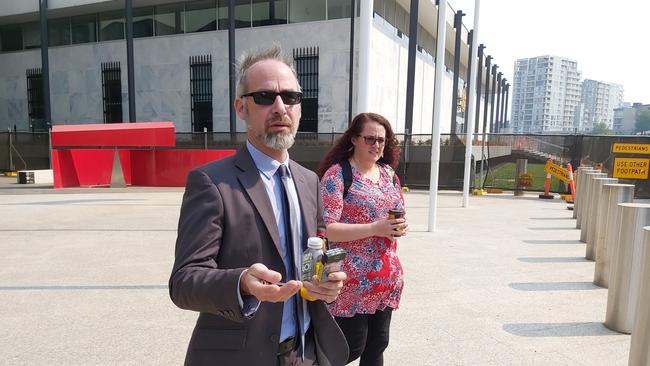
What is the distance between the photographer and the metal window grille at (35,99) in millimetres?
33250

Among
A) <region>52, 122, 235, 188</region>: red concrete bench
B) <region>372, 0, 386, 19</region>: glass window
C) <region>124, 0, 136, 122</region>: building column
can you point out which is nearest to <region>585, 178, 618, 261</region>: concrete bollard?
<region>52, 122, 235, 188</region>: red concrete bench

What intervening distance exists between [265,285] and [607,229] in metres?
6.07

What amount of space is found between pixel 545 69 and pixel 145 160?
18026 cm

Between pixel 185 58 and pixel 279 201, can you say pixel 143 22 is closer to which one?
pixel 185 58

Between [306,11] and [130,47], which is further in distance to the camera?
[306,11]

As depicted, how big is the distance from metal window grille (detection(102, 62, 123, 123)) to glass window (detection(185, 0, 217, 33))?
6.36m

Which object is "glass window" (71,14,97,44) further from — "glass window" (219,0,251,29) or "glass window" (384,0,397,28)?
"glass window" (384,0,397,28)

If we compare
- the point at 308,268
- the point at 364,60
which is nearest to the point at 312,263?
the point at 308,268

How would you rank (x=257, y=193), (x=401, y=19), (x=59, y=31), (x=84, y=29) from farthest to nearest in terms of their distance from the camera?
(x=59, y=31), (x=84, y=29), (x=401, y=19), (x=257, y=193)

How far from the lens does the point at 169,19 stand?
28422 mm

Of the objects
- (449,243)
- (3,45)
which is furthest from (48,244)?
(3,45)

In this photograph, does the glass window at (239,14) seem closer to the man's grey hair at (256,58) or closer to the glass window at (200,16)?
the glass window at (200,16)

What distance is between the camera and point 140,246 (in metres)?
7.39

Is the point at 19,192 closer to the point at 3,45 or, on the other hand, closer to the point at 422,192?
the point at 422,192
